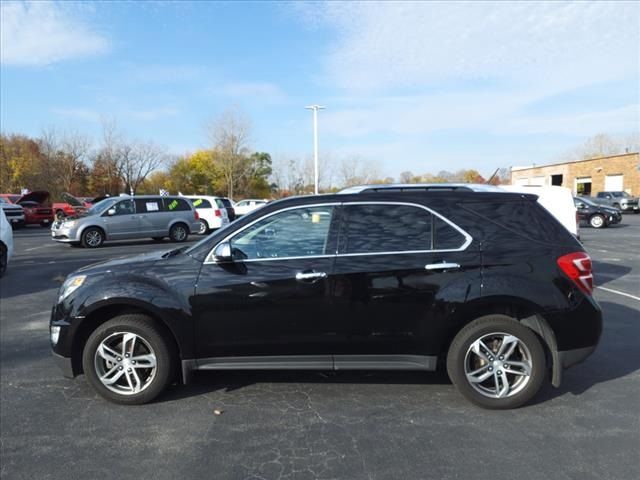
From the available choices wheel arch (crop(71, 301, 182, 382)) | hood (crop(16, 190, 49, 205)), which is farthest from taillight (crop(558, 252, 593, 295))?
hood (crop(16, 190, 49, 205))

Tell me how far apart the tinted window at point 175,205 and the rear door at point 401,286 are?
47.6ft

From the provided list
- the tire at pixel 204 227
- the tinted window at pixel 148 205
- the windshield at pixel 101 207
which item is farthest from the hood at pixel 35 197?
the tinted window at pixel 148 205

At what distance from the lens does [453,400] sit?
371 centimetres

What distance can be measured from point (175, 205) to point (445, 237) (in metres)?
15.1

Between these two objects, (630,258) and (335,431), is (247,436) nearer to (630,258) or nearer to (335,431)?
(335,431)

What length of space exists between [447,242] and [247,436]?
2143 mm

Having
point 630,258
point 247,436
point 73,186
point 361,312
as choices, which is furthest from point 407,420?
point 73,186

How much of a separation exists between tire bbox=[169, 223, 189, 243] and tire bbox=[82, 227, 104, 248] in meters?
2.44

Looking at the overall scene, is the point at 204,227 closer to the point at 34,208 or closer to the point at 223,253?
the point at 34,208

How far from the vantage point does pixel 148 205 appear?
16.3m

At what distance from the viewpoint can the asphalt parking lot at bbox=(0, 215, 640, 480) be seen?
2826 mm

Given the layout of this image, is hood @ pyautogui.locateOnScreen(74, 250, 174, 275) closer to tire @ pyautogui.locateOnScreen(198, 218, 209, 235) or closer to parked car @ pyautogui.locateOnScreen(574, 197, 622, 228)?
tire @ pyautogui.locateOnScreen(198, 218, 209, 235)

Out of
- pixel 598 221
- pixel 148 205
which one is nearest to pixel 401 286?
pixel 148 205

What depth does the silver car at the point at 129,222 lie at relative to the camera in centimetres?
1502
